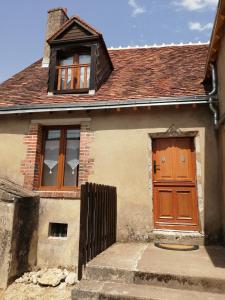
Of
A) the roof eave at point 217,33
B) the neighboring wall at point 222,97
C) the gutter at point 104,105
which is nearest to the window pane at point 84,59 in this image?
the gutter at point 104,105

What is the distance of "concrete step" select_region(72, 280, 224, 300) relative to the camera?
3291 mm

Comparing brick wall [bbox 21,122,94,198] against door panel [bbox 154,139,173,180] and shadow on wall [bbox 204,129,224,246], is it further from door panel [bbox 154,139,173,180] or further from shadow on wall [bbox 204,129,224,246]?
shadow on wall [bbox 204,129,224,246]

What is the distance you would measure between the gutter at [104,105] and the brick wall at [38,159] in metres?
0.49

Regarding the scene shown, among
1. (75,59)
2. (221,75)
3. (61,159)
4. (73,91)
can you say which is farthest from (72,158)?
(221,75)

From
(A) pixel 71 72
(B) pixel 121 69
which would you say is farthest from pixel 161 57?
(A) pixel 71 72

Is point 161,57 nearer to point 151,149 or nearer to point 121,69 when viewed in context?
point 121,69

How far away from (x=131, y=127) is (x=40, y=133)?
2.49 meters

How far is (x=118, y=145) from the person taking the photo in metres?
6.29

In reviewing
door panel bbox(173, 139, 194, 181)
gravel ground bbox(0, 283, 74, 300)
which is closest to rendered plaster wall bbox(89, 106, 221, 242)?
door panel bbox(173, 139, 194, 181)

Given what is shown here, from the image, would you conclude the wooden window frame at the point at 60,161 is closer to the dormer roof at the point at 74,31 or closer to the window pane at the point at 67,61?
the window pane at the point at 67,61

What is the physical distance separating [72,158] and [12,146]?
5.53 feet

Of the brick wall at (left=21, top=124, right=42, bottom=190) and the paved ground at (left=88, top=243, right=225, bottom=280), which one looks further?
the brick wall at (left=21, top=124, right=42, bottom=190)

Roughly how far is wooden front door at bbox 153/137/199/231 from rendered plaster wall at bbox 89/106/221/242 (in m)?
0.25

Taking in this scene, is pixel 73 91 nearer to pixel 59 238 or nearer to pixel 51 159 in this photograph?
pixel 51 159
